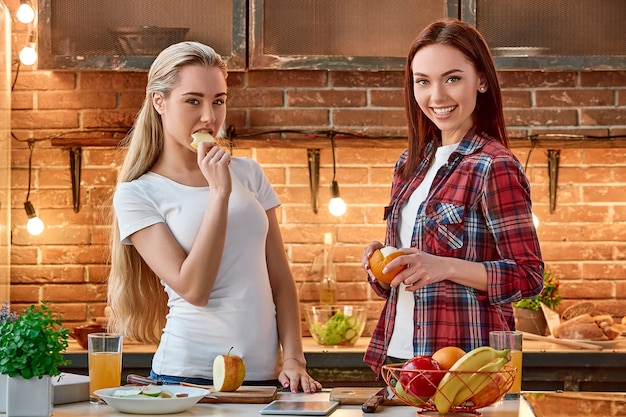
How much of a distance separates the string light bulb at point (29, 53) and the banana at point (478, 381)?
8.48ft

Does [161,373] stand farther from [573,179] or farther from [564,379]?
[573,179]

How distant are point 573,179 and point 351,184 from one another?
898mm

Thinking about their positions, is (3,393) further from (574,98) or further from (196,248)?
(574,98)

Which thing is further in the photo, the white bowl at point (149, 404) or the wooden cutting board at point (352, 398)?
the wooden cutting board at point (352, 398)

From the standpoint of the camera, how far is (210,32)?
3.64 metres

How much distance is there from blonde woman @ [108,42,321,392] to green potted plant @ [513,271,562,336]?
1.41 m

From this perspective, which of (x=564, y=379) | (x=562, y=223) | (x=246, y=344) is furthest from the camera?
(x=562, y=223)

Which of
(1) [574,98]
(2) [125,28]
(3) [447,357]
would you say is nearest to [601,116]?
(1) [574,98]

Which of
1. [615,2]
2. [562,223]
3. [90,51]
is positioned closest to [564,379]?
[562,223]

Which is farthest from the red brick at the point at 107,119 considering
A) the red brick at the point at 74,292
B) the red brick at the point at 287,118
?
the red brick at the point at 74,292

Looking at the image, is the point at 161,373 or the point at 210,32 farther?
the point at 210,32

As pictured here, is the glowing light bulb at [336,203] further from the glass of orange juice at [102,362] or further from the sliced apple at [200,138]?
the glass of orange juice at [102,362]

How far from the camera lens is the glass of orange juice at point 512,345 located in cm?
192

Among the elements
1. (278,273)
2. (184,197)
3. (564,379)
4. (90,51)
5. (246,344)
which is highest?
(90,51)
